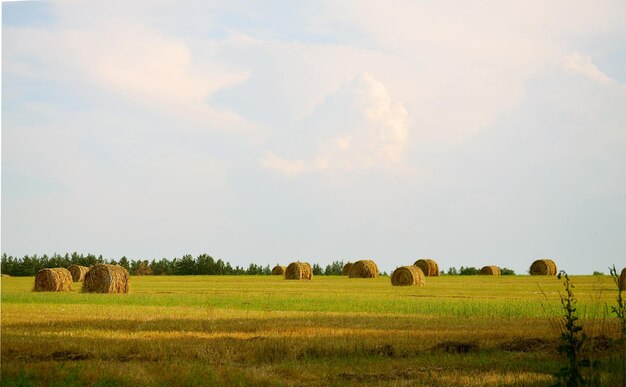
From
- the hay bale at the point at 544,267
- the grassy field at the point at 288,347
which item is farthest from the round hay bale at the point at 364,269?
the grassy field at the point at 288,347

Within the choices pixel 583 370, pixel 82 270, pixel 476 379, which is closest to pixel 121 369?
pixel 476 379

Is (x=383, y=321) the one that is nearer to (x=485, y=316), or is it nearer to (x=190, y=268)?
(x=485, y=316)

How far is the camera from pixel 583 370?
1198cm

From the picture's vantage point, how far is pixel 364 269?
2089 inches

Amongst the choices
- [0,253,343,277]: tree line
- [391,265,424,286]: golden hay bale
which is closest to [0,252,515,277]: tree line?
[0,253,343,277]: tree line

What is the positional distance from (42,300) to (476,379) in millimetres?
A: 20320

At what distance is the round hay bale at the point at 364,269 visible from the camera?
53.0m

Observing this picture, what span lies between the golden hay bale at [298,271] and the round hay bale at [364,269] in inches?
143

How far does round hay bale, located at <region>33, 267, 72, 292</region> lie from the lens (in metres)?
34.8

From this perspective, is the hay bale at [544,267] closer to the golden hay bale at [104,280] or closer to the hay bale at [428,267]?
the hay bale at [428,267]

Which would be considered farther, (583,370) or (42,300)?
(42,300)

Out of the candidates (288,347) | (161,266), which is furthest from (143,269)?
(288,347)

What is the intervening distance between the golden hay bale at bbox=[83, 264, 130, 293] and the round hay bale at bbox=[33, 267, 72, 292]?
2851mm

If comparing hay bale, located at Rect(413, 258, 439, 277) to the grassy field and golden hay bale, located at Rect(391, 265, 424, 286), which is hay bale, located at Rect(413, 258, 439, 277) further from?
the grassy field
